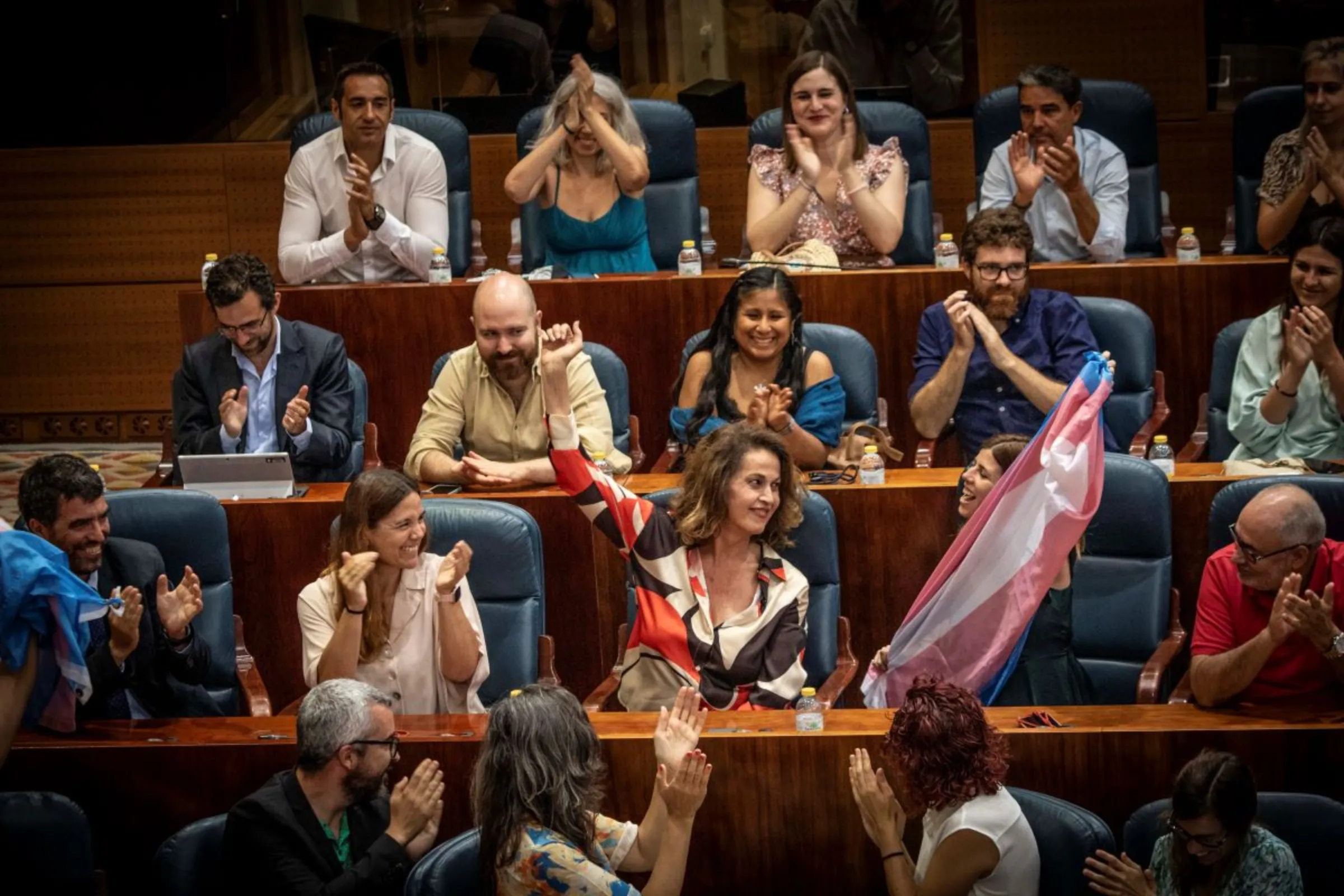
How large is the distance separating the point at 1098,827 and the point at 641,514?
3.87ft

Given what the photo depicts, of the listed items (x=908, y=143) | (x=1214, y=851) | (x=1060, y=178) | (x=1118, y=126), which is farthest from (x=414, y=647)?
(x=1118, y=126)

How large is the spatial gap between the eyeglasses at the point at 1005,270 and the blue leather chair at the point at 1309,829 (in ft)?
6.32

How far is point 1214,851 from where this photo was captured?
2.89 meters

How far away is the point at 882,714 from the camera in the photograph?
333 centimetres

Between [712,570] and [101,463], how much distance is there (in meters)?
3.47

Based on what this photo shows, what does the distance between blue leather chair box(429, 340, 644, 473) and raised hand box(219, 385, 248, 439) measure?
1.57 feet

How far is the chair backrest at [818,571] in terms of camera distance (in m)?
3.92

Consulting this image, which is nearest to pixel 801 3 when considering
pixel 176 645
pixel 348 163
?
pixel 348 163

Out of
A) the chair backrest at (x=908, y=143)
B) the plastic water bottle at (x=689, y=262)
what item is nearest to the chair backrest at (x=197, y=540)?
the plastic water bottle at (x=689, y=262)

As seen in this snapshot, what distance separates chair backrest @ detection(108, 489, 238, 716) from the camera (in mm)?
3975

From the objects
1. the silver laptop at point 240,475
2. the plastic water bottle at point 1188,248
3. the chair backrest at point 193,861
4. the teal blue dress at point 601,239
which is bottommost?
the chair backrest at point 193,861

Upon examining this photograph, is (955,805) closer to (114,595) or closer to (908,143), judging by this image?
(114,595)

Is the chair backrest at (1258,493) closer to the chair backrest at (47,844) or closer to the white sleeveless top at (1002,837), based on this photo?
the white sleeveless top at (1002,837)

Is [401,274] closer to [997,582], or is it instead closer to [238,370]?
[238,370]
